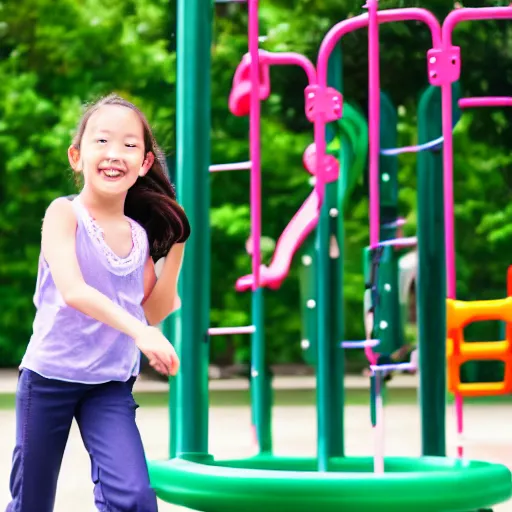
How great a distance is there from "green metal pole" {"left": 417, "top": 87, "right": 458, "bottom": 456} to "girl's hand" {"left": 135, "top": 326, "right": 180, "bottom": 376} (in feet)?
7.66

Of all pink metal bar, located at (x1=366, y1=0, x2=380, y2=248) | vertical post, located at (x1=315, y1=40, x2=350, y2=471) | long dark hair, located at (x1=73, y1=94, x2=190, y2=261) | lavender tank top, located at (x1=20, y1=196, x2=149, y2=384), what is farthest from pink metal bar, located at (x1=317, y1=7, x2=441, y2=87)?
lavender tank top, located at (x1=20, y1=196, x2=149, y2=384)

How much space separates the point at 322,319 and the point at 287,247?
0.42m

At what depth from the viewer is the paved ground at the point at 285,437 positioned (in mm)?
6790

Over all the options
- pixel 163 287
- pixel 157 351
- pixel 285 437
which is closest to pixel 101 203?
pixel 163 287

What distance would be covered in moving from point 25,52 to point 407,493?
48.6 ft

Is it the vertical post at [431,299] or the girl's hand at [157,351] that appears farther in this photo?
the vertical post at [431,299]

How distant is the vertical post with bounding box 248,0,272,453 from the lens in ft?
16.4

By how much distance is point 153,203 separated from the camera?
11.3 feet

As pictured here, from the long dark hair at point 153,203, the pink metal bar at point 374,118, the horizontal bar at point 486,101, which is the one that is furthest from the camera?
the horizontal bar at point 486,101

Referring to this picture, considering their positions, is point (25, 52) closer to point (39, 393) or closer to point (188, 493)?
point (188, 493)

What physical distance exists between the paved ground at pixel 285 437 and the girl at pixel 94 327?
2601 mm

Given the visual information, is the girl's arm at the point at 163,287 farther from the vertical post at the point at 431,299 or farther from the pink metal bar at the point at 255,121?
the vertical post at the point at 431,299

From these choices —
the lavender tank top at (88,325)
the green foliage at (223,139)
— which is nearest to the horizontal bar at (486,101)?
the lavender tank top at (88,325)

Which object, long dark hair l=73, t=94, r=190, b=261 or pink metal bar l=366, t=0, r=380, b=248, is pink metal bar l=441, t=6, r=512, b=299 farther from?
long dark hair l=73, t=94, r=190, b=261
